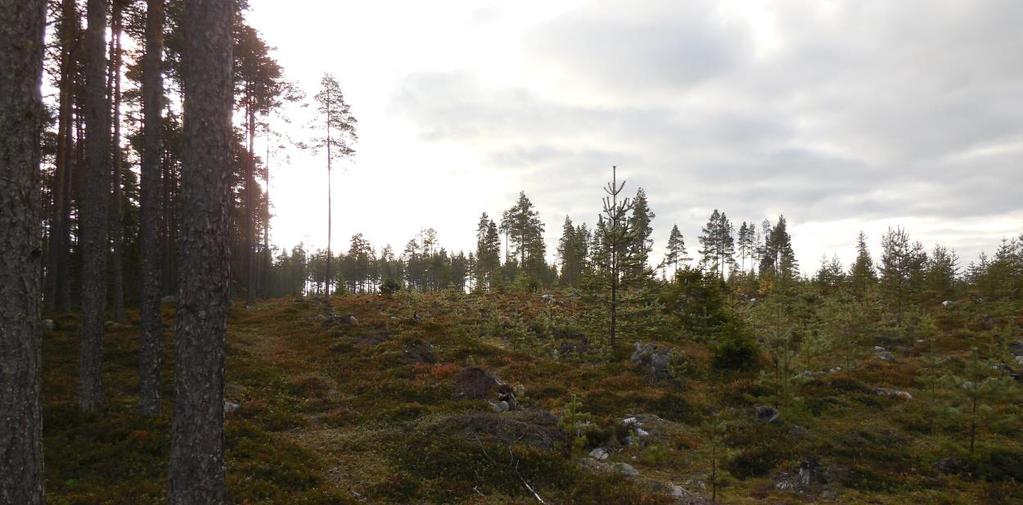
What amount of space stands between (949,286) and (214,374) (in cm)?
6128

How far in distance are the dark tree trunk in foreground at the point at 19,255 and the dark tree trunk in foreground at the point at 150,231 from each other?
283 inches

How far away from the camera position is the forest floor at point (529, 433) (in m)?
9.19

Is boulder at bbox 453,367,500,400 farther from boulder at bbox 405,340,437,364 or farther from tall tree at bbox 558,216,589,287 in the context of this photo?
tall tree at bbox 558,216,589,287

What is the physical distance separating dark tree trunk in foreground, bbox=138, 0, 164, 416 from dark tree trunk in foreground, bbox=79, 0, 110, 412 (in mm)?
1108

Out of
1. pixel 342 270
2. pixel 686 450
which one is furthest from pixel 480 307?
pixel 342 270

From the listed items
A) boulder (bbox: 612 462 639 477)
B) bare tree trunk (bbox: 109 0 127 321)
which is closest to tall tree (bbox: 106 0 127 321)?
bare tree trunk (bbox: 109 0 127 321)

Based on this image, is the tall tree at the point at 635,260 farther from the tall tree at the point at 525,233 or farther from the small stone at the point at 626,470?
the tall tree at the point at 525,233

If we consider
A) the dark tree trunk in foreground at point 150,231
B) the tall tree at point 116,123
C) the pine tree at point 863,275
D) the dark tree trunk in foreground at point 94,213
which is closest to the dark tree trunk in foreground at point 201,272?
the dark tree trunk in foreground at point 150,231

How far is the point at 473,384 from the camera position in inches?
634

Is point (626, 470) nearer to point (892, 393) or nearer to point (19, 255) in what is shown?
point (19, 255)

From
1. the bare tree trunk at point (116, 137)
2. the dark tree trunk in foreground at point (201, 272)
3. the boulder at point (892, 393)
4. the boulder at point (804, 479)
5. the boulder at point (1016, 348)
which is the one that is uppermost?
the bare tree trunk at point (116, 137)

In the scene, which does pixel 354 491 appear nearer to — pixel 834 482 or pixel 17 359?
pixel 17 359

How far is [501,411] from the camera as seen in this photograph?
14.2 metres

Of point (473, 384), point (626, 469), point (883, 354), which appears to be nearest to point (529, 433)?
point (626, 469)
